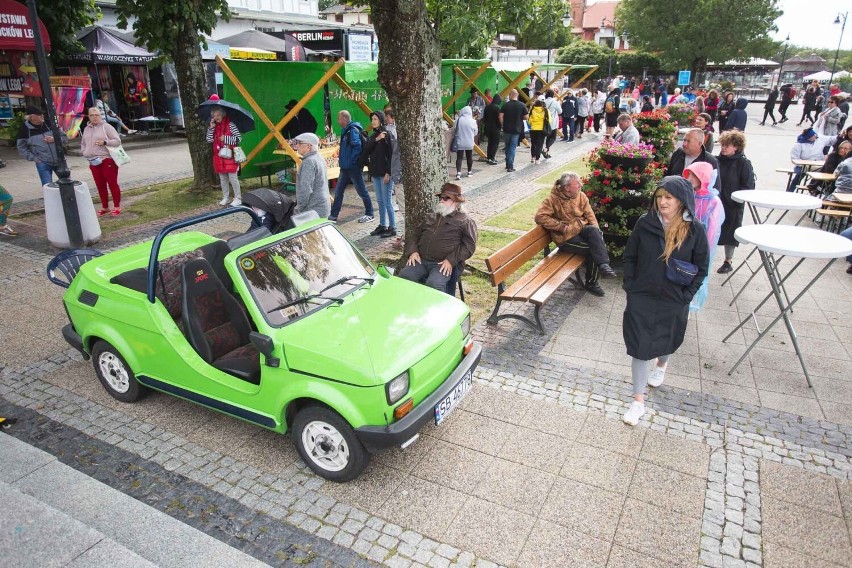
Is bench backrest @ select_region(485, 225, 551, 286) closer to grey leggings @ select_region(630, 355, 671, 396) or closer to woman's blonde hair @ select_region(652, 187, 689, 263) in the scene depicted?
grey leggings @ select_region(630, 355, 671, 396)

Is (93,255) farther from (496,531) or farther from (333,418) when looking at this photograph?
(496,531)

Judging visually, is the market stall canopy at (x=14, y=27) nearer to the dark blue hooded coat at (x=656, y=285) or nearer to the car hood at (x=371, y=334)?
the car hood at (x=371, y=334)

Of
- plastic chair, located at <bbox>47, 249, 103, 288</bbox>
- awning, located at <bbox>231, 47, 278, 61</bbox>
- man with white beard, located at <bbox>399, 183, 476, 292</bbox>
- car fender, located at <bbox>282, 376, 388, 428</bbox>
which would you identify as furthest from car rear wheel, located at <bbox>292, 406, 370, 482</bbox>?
awning, located at <bbox>231, 47, 278, 61</bbox>

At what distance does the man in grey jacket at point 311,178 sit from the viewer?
A: 26.1ft

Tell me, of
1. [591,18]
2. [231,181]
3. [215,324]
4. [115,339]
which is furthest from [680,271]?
[591,18]

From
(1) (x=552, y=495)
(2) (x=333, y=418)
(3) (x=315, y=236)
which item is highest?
(3) (x=315, y=236)

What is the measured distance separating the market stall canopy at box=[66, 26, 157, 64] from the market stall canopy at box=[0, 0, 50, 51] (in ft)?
7.85

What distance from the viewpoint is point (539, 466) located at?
4.21 m

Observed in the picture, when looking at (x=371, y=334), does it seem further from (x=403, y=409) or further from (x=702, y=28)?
(x=702, y=28)

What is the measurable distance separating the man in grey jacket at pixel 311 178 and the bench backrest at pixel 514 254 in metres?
2.89

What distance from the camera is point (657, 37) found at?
49156 millimetres

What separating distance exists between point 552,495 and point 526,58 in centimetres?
3411

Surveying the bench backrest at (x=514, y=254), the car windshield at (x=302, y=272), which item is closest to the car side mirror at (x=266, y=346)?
the car windshield at (x=302, y=272)

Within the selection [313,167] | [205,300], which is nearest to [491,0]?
[313,167]
